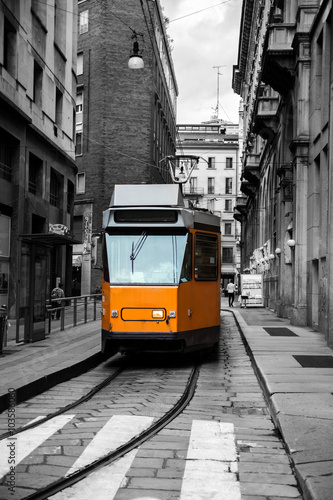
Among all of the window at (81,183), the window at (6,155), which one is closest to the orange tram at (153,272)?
the window at (6,155)

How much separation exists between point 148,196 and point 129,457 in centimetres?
771

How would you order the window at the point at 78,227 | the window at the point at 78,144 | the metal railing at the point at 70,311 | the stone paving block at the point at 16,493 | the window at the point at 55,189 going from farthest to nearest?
the window at the point at 78,144, the window at the point at 78,227, the window at the point at 55,189, the metal railing at the point at 70,311, the stone paving block at the point at 16,493

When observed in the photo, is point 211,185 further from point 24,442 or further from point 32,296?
point 24,442

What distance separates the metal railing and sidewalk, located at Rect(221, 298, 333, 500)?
517 centimetres

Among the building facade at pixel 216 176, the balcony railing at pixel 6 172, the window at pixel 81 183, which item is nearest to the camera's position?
the balcony railing at pixel 6 172

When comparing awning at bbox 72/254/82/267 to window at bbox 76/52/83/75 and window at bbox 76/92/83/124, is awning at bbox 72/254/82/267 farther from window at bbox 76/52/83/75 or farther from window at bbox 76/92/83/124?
window at bbox 76/52/83/75

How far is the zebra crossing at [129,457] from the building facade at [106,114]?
132 ft

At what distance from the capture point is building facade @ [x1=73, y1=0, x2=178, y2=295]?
48.5m

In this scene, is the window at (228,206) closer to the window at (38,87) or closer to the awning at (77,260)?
the awning at (77,260)

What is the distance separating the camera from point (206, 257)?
13664mm

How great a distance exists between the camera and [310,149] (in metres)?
21.9

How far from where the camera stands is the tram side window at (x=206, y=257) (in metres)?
13.2

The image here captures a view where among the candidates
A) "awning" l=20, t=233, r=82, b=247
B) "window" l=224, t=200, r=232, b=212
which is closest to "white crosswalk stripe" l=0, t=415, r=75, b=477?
"awning" l=20, t=233, r=82, b=247

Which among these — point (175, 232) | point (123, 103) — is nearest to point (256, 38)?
point (123, 103)
